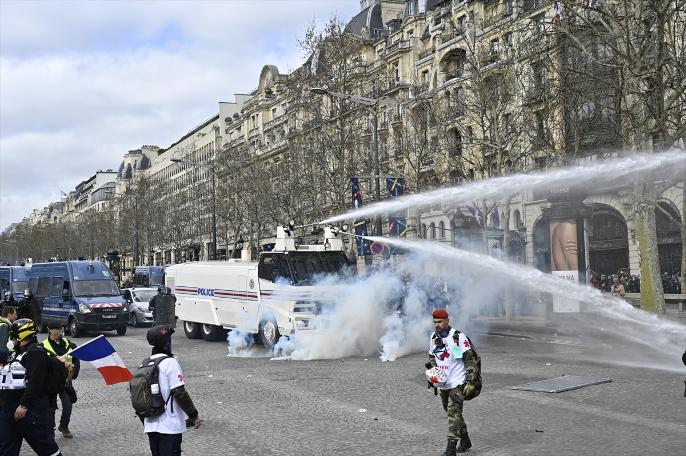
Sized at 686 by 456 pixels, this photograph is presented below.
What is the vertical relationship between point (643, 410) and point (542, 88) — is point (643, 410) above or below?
below

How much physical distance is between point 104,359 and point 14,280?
2920 cm

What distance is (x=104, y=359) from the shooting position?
8.23m

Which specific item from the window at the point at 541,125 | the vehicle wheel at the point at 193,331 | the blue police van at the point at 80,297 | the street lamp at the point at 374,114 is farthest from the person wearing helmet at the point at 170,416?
the window at the point at 541,125

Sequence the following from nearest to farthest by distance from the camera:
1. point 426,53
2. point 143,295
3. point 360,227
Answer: point 360,227
point 143,295
point 426,53

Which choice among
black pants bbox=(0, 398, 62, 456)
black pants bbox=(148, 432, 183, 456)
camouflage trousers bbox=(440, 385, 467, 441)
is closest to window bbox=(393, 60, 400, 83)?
camouflage trousers bbox=(440, 385, 467, 441)

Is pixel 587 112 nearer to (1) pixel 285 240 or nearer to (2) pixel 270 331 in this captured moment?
(1) pixel 285 240

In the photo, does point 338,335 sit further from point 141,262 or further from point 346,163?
point 141,262

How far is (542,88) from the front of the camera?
90.4 feet

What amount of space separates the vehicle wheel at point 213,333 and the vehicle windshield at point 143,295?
8297mm

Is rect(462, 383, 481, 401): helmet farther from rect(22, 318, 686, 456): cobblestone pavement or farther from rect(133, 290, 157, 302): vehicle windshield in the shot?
rect(133, 290, 157, 302): vehicle windshield

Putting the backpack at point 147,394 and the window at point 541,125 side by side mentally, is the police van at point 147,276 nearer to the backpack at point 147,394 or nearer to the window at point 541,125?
the window at point 541,125

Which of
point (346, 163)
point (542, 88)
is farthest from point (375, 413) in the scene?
point (346, 163)

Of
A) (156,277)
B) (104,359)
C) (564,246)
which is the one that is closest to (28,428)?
(104,359)

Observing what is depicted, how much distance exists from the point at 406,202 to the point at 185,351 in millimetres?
7753
